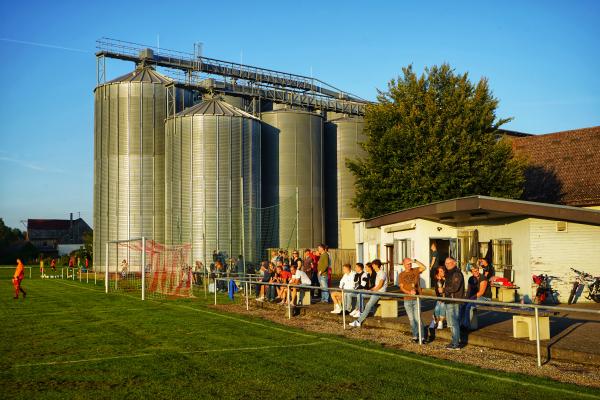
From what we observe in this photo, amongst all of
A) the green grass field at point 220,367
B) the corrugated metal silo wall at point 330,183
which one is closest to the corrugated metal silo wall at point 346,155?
the corrugated metal silo wall at point 330,183

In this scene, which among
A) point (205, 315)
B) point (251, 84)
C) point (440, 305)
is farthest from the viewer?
point (251, 84)

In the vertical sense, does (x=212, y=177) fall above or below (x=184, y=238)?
above

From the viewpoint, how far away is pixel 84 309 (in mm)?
23234

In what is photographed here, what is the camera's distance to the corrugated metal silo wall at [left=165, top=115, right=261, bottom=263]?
47906 millimetres

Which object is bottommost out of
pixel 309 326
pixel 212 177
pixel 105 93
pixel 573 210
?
pixel 309 326

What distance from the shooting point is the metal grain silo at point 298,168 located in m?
57.2

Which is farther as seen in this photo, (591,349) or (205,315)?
(205,315)

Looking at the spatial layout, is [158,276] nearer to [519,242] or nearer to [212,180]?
[212,180]

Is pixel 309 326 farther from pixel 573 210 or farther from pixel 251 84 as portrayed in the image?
pixel 251 84

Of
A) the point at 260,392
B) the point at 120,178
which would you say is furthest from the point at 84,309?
the point at 120,178

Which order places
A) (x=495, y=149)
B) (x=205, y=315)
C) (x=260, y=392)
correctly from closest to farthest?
(x=260, y=392), (x=205, y=315), (x=495, y=149)

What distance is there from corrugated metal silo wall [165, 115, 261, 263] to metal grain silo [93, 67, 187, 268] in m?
4.00

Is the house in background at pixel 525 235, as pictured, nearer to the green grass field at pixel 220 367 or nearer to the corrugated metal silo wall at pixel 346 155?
the green grass field at pixel 220 367

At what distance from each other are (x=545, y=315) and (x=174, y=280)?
80.2ft
